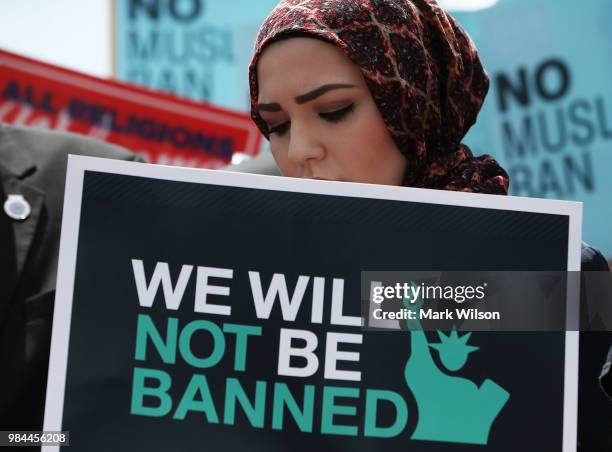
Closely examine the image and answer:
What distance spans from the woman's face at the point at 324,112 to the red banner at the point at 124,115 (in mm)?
1605

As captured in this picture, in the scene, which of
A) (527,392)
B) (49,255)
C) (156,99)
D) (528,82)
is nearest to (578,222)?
(527,392)

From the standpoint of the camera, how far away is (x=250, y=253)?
1118 mm

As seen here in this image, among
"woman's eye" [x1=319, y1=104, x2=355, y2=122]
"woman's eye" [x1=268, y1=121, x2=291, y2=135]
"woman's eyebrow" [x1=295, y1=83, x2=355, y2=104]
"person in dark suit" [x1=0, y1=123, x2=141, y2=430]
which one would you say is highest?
"woman's eyebrow" [x1=295, y1=83, x2=355, y2=104]

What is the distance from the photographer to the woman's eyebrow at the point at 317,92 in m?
1.48

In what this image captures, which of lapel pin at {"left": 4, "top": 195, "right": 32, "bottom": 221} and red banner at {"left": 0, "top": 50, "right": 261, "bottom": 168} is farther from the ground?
red banner at {"left": 0, "top": 50, "right": 261, "bottom": 168}

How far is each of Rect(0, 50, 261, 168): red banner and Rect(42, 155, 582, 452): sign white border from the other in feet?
6.16

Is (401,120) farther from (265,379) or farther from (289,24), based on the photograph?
(265,379)

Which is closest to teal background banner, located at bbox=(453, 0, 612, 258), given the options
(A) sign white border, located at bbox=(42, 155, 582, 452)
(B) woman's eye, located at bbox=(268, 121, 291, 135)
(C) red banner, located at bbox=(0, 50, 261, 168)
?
(C) red banner, located at bbox=(0, 50, 261, 168)

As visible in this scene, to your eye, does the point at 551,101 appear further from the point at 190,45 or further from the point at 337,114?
the point at 337,114

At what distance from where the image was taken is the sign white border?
3.55 ft

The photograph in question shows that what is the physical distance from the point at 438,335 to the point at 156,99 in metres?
2.19

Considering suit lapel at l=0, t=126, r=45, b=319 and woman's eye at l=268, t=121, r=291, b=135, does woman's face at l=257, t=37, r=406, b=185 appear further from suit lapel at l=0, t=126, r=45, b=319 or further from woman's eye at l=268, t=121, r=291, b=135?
suit lapel at l=0, t=126, r=45, b=319

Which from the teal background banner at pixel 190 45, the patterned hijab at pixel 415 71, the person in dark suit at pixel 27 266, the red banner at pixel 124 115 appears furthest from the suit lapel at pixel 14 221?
the teal background banner at pixel 190 45

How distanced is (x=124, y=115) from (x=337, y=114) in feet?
5.69
